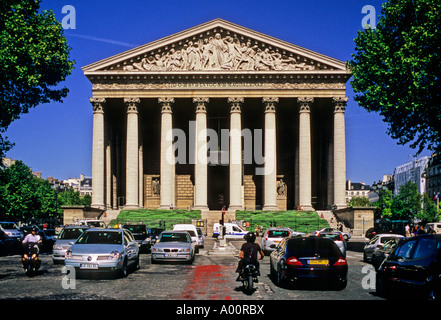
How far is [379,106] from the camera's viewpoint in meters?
36.6

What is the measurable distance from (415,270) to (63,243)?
18.1 metres

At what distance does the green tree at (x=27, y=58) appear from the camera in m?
34.2

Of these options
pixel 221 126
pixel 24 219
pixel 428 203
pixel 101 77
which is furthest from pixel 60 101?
pixel 428 203

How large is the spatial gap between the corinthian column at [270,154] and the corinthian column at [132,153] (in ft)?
44.4

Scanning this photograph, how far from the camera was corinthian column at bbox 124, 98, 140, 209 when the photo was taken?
60875mm

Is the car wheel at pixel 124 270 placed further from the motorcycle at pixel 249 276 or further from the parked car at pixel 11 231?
the parked car at pixel 11 231

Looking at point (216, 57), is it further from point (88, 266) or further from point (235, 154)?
point (88, 266)

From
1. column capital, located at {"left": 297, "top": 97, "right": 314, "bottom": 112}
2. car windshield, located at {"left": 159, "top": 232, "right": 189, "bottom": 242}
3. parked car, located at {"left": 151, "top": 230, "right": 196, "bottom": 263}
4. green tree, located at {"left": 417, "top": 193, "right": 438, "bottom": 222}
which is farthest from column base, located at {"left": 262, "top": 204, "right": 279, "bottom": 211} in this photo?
green tree, located at {"left": 417, "top": 193, "right": 438, "bottom": 222}

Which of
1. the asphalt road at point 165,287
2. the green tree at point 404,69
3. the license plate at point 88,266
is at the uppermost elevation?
the green tree at point 404,69

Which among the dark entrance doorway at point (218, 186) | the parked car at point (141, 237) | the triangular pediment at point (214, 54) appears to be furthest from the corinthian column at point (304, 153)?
the parked car at point (141, 237)

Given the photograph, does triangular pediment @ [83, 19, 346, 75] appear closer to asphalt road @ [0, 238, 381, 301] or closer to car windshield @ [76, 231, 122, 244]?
asphalt road @ [0, 238, 381, 301]

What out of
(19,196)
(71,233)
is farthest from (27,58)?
(19,196)

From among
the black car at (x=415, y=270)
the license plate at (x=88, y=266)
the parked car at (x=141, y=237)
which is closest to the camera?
the black car at (x=415, y=270)

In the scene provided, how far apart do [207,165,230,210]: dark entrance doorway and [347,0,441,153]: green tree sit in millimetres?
32206
